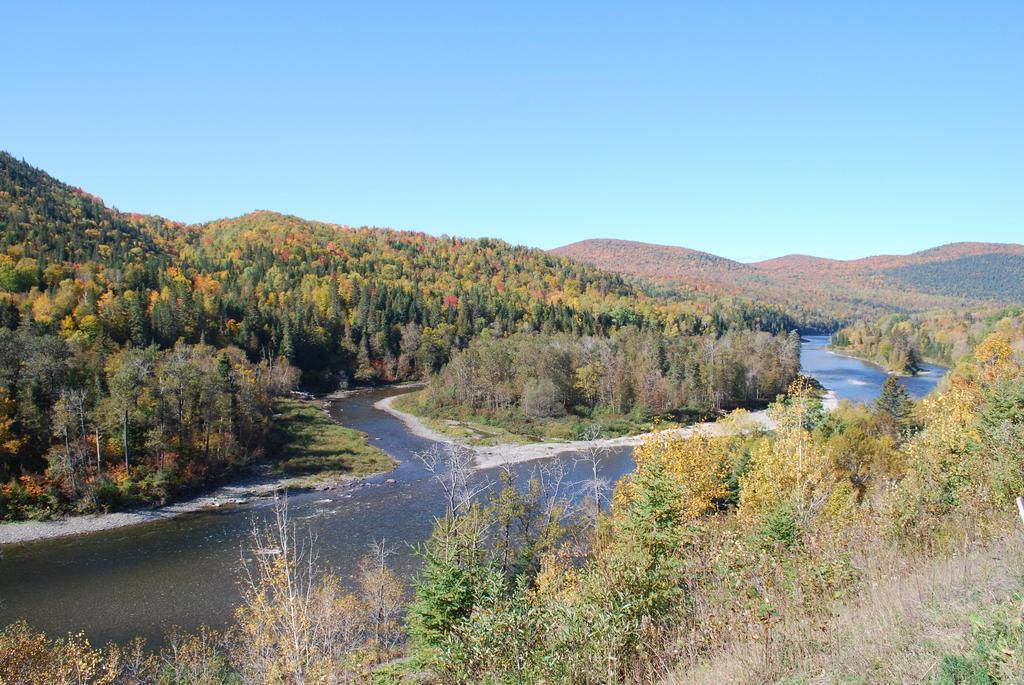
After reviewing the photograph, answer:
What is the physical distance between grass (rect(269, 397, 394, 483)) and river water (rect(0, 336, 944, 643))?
3.46 m

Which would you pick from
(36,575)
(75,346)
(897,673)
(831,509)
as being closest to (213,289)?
(75,346)

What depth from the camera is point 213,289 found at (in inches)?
3777

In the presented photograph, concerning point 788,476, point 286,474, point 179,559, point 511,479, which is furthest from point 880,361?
point 179,559

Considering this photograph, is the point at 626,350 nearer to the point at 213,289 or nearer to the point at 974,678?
the point at 213,289

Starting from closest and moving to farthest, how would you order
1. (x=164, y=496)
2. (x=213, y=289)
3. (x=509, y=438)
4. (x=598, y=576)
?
(x=598, y=576), (x=164, y=496), (x=509, y=438), (x=213, y=289)

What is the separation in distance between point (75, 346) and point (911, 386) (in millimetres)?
97501

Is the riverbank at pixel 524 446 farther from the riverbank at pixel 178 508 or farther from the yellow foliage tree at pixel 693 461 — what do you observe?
the yellow foliage tree at pixel 693 461

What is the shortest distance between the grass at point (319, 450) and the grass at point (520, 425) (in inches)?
397

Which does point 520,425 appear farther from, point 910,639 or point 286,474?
point 910,639

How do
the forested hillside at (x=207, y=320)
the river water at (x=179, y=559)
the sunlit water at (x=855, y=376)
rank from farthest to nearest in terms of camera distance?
the sunlit water at (x=855, y=376) → the forested hillside at (x=207, y=320) → the river water at (x=179, y=559)

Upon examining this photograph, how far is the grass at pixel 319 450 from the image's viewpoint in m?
46.4

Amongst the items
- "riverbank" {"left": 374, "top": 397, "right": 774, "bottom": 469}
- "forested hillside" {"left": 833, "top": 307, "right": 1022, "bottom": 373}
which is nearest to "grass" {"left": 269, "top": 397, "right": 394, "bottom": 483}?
"riverbank" {"left": 374, "top": 397, "right": 774, "bottom": 469}

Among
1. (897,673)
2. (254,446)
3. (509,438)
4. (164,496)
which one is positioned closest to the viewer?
(897,673)

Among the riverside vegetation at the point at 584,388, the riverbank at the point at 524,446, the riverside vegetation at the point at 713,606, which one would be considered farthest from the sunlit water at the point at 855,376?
the riverside vegetation at the point at 713,606
